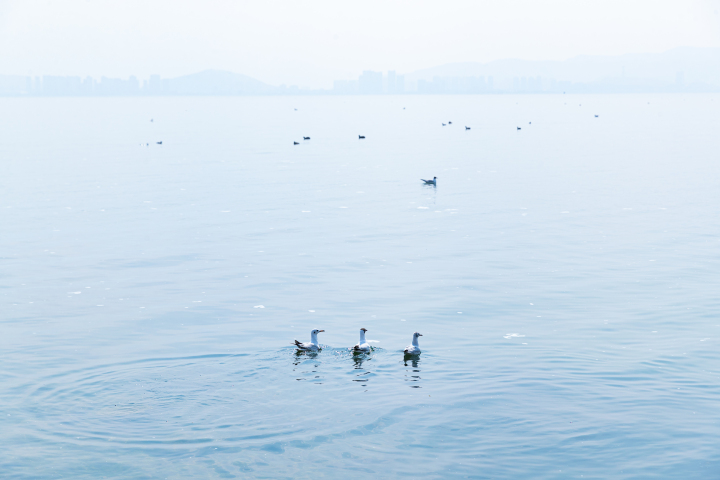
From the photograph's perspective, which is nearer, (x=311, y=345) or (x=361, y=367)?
(x=361, y=367)

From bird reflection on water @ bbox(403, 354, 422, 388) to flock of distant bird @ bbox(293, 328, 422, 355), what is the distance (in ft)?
0.54

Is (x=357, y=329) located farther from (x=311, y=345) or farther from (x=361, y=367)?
(x=361, y=367)

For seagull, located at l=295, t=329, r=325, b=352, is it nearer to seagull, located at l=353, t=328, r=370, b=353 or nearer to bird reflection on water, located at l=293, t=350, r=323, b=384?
bird reflection on water, located at l=293, t=350, r=323, b=384

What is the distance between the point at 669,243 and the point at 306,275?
2068cm

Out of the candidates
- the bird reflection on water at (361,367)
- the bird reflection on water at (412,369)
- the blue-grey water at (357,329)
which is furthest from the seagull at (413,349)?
the bird reflection on water at (361,367)

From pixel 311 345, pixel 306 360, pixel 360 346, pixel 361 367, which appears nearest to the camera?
pixel 361 367

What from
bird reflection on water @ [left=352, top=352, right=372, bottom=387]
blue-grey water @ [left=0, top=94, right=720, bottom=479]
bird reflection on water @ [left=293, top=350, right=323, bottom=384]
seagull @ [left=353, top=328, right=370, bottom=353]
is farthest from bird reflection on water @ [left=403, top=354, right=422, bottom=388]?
bird reflection on water @ [left=293, top=350, right=323, bottom=384]

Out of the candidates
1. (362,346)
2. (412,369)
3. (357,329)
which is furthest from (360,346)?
(357,329)

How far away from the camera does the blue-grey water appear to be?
18.5 metres

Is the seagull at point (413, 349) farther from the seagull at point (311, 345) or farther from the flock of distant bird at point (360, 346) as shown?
the seagull at point (311, 345)

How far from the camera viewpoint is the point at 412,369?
77.9 ft

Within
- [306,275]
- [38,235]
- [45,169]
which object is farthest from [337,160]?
[306,275]

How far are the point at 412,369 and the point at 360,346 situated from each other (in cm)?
199

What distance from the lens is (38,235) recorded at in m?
44.6
